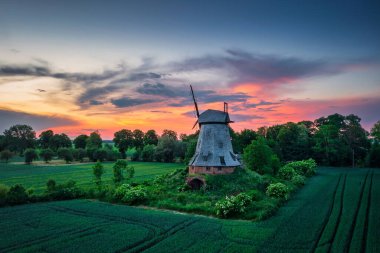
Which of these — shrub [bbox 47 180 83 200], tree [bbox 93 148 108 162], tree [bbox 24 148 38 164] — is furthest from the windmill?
tree [bbox 93 148 108 162]

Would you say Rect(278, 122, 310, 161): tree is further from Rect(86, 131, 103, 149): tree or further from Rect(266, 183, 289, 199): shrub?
Rect(86, 131, 103, 149): tree

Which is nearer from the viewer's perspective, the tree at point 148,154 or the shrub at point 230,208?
the shrub at point 230,208

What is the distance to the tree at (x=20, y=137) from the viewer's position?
4512 inches

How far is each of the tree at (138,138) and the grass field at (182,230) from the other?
91.2 metres

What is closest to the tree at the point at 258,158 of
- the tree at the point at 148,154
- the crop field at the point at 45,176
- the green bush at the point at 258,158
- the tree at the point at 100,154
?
the green bush at the point at 258,158

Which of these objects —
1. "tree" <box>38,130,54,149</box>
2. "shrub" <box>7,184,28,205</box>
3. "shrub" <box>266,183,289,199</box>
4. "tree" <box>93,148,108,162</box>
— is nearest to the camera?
"shrub" <box>7,184,28,205</box>

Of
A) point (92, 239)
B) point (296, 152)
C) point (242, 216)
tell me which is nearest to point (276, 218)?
point (242, 216)

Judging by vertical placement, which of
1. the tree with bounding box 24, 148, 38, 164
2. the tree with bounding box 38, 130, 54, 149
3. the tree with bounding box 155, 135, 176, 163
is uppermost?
the tree with bounding box 38, 130, 54, 149

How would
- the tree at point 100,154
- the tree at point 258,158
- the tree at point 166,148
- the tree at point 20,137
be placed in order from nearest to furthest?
the tree at point 258,158 → the tree at point 166,148 → the tree at point 100,154 → the tree at point 20,137

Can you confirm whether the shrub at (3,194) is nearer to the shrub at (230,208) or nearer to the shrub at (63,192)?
the shrub at (63,192)

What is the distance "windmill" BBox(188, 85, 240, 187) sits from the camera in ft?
126

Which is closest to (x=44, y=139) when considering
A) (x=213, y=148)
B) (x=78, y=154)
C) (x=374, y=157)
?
(x=78, y=154)

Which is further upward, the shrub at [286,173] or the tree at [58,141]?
the tree at [58,141]

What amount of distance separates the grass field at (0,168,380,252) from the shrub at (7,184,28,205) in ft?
5.73
